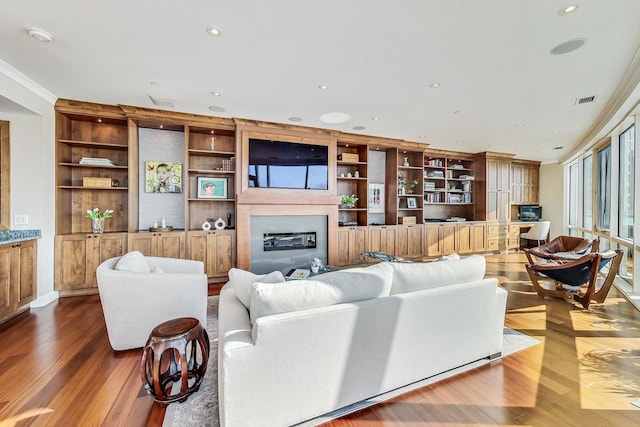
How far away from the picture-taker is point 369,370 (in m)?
1.66

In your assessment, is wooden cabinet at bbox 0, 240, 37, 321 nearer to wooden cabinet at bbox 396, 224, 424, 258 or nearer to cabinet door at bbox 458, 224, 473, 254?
wooden cabinet at bbox 396, 224, 424, 258

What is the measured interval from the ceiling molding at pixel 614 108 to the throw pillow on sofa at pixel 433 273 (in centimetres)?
265

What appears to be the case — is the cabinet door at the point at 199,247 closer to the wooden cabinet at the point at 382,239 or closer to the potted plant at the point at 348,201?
the potted plant at the point at 348,201

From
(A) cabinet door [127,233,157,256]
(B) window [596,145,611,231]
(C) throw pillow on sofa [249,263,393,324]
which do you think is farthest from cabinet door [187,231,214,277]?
(B) window [596,145,611,231]

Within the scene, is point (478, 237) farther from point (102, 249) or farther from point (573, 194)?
point (102, 249)

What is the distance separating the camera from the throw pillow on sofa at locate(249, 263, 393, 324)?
146 centimetres

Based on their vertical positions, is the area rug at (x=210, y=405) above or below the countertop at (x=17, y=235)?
below

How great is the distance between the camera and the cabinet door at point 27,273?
314 cm

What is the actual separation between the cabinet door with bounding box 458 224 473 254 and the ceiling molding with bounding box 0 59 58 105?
801 centimetres

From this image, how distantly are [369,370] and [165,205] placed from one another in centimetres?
430

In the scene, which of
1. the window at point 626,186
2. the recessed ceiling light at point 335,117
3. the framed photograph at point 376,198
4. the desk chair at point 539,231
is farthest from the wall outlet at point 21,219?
the desk chair at point 539,231

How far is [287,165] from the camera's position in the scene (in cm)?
499

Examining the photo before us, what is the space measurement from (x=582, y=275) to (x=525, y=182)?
5781 millimetres

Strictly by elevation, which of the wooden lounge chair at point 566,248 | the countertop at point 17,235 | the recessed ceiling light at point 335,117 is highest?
the recessed ceiling light at point 335,117
